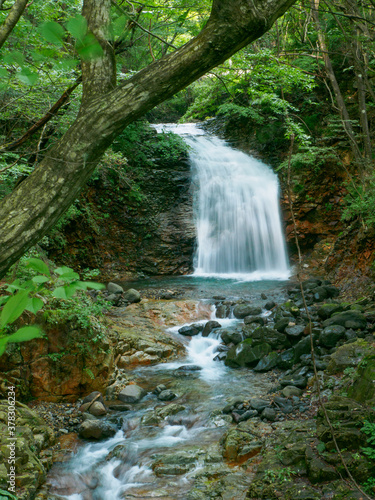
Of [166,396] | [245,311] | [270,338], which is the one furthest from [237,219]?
[166,396]

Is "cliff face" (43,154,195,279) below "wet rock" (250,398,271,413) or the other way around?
the other way around

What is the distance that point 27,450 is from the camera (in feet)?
11.2

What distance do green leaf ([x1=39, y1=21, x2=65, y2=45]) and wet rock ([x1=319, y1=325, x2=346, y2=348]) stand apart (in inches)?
238

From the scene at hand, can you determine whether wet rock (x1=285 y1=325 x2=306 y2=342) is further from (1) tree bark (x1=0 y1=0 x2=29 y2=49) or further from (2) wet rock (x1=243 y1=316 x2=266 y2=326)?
(1) tree bark (x1=0 y1=0 x2=29 y2=49)

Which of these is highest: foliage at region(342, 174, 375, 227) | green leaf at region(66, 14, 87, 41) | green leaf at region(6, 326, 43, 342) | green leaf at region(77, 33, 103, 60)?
foliage at region(342, 174, 375, 227)

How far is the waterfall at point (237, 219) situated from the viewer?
13375 mm

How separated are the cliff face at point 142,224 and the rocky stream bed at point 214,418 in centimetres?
513

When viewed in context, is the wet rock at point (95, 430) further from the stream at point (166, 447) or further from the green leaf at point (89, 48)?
the green leaf at point (89, 48)

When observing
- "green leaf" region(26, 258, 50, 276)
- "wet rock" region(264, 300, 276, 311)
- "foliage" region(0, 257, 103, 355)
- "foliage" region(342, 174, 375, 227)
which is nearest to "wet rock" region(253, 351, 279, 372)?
"wet rock" region(264, 300, 276, 311)

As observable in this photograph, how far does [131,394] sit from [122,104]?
185 inches

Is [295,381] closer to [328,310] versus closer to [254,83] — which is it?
[328,310]

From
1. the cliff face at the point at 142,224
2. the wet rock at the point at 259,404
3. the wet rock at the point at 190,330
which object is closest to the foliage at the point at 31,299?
the wet rock at the point at 259,404

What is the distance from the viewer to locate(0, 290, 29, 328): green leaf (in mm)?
743

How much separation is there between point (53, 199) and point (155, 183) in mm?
13327
